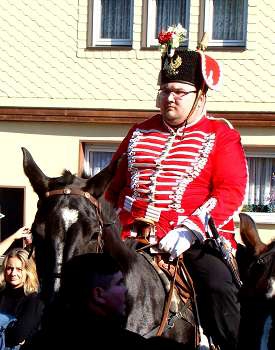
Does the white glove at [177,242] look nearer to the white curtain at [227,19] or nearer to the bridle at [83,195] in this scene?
the bridle at [83,195]

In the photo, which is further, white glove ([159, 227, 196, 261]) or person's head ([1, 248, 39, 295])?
person's head ([1, 248, 39, 295])

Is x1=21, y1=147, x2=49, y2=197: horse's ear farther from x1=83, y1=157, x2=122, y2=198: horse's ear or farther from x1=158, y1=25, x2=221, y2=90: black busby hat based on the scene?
x1=158, y1=25, x2=221, y2=90: black busby hat

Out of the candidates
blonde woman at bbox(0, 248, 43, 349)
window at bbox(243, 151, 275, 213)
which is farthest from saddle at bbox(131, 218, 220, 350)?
window at bbox(243, 151, 275, 213)

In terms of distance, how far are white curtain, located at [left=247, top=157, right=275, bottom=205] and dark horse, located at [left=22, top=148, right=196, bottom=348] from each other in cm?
973

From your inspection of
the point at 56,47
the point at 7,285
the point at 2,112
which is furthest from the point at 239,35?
the point at 7,285

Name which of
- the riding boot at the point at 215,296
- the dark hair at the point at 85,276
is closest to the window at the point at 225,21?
the riding boot at the point at 215,296

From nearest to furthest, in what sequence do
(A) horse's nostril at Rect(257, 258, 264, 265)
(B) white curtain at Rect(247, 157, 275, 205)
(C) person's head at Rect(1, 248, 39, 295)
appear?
(A) horse's nostril at Rect(257, 258, 264, 265) → (C) person's head at Rect(1, 248, 39, 295) → (B) white curtain at Rect(247, 157, 275, 205)

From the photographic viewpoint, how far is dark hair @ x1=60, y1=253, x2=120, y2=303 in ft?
11.4

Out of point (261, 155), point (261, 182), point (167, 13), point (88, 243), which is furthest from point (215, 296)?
point (167, 13)

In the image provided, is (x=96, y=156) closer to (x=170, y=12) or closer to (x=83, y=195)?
(x=170, y=12)

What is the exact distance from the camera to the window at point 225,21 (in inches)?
609

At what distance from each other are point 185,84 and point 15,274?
8.35 feet

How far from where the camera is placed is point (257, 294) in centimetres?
570

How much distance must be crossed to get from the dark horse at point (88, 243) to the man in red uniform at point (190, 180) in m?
0.22
